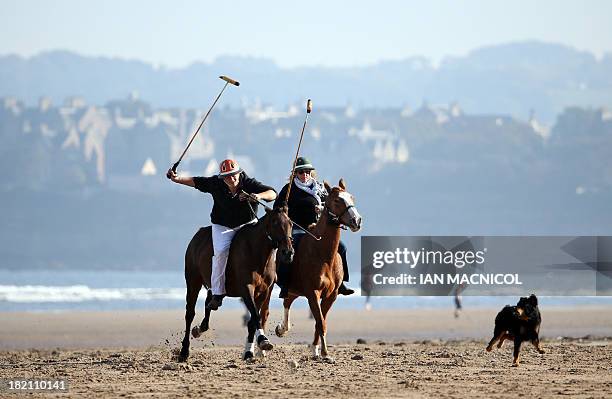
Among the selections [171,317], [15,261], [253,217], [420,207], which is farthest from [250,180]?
[420,207]

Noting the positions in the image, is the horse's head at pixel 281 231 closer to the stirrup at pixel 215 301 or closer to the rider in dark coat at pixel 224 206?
the rider in dark coat at pixel 224 206

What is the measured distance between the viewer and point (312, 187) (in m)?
17.2

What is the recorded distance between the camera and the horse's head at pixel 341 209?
15633 millimetres

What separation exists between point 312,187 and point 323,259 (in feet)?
4.17

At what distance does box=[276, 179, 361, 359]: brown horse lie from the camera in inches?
628

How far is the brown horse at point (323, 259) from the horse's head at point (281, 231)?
639 millimetres

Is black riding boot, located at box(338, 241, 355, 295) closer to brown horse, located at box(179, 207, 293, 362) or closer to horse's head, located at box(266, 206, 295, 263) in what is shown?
brown horse, located at box(179, 207, 293, 362)

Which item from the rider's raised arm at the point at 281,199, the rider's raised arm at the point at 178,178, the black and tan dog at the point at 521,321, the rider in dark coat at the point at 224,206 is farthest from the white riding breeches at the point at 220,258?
the black and tan dog at the point at 521,321

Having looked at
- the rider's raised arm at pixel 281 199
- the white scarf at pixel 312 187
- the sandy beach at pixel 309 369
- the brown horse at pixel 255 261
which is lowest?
the sandy beach at pixel 309 369

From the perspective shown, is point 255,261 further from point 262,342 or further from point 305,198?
point 305,198

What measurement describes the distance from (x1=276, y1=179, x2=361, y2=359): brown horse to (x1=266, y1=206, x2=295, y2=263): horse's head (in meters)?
0.64

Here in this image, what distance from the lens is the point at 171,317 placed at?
123ft

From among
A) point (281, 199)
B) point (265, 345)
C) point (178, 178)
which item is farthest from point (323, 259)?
point (178, 178)

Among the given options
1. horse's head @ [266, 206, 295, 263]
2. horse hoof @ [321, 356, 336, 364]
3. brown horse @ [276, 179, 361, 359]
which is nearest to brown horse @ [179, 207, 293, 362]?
horse's head @ [266, 206, 295, 263]
